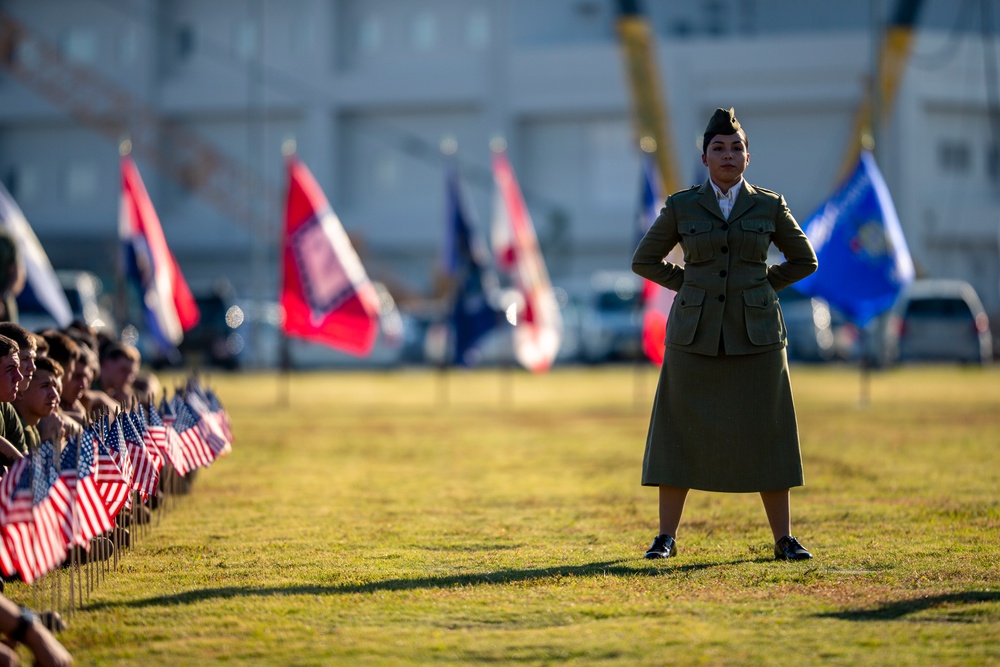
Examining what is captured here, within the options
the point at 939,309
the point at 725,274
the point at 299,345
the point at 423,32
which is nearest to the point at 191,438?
the point at 725,274

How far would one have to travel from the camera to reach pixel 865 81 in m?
56.0

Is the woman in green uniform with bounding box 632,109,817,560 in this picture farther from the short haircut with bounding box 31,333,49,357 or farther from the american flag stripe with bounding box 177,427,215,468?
the short haircut with bounding box 31,333,49,357

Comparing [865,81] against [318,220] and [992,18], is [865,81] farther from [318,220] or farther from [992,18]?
[318,220]

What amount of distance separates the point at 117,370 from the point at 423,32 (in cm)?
5204

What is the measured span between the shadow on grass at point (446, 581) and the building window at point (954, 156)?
170 feet

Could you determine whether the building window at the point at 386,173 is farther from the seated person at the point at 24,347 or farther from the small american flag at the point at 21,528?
the small american flag at the point at 21,528

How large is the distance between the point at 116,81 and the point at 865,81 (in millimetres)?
26648

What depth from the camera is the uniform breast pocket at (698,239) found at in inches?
336

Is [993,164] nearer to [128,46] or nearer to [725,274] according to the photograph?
[128,46]

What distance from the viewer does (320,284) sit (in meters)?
22.3

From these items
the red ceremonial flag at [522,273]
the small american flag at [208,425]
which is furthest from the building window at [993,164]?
the small american flag at [208,425]

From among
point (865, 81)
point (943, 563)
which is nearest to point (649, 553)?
point (943, 563)

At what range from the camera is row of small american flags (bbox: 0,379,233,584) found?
21.1 feet

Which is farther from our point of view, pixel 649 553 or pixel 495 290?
pixel 495 290
